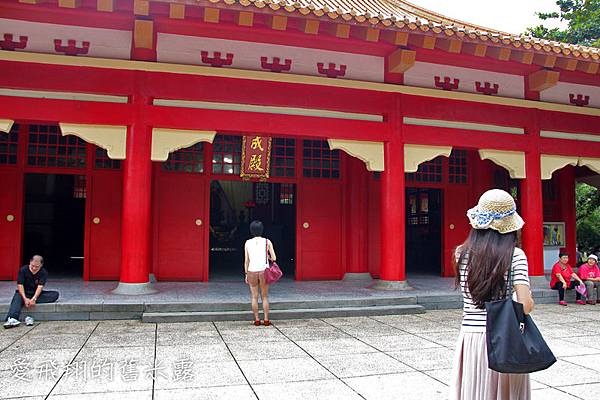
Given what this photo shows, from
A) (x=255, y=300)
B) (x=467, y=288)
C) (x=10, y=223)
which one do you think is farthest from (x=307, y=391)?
(x=10, y=223)

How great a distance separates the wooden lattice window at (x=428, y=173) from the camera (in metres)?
10.5

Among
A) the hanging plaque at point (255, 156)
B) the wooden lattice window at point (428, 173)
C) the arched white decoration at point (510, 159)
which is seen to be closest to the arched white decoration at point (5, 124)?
the hanging plaque at point (255, 156)

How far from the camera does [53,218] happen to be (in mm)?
13195

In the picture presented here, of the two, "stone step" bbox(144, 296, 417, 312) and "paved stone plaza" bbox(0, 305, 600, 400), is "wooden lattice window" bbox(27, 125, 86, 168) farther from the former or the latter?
"stone step" bbox(144, 296, 417, 312)

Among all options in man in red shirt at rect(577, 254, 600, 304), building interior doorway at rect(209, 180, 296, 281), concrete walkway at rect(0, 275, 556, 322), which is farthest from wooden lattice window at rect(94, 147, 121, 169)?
man in red shirt at rect(577, 254, 600, 304)

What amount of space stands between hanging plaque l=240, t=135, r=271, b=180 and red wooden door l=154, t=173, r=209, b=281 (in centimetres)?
150

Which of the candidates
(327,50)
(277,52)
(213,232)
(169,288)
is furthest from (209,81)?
(213,232)

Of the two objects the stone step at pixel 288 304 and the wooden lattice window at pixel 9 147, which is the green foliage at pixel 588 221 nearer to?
the stone step at pixel 288 304

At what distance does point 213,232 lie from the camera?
1473 cm

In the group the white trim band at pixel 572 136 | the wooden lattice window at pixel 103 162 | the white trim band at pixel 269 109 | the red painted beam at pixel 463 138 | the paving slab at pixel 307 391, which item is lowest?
the paving slab at pixel 307 391

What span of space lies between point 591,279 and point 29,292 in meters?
8.94

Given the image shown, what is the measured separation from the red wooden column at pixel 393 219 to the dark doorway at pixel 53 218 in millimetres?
8697

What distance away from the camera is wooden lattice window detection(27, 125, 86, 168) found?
8.71 m

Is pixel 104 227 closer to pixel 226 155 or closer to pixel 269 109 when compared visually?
pixel 226 155
